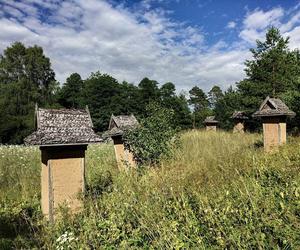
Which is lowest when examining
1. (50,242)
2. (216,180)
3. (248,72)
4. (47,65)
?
(50,242)

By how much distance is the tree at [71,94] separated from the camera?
169 feet

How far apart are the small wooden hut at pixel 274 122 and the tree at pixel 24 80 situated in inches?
1198

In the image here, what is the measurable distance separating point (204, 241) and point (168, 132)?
7103 mm

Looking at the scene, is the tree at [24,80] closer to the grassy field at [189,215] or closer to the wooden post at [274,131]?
the wooden post at [274,131]

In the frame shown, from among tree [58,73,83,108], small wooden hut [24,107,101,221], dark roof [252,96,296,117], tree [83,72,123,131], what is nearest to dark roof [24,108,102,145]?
small wooden hut [24,107,101,221]

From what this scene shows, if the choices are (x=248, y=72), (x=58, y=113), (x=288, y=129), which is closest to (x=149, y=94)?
(x=248, y=72)

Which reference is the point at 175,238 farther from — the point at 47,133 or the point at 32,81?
the point at 32,81

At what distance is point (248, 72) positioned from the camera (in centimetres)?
2459

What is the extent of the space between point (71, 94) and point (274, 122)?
151ft

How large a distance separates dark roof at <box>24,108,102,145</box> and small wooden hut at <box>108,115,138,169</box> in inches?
142

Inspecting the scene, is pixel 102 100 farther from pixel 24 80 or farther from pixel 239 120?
pixel 239 120

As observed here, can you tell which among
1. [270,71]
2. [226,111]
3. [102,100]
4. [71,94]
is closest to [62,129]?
[270,71]

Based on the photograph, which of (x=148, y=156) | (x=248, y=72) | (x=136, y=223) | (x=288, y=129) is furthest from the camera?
(x=248, y=72)

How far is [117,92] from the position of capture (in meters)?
52.1
